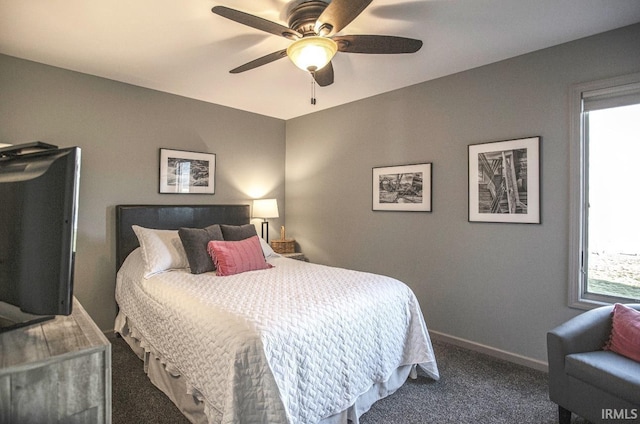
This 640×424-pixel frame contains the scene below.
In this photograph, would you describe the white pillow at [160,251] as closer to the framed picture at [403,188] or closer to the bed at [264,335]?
the bed at [264,335]

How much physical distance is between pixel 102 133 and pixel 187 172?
886 millimetres

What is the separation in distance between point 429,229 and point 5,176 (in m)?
3.16

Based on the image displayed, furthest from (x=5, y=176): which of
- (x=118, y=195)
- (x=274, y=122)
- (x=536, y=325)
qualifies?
(x=274, y=122)

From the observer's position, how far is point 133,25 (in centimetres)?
228

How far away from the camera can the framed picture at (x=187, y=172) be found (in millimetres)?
3615

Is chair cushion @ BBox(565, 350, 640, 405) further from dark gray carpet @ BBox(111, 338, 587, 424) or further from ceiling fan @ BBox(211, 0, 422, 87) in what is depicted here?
ceiling fan @ BBox(211, 0, 422, 87)

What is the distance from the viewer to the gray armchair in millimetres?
1645

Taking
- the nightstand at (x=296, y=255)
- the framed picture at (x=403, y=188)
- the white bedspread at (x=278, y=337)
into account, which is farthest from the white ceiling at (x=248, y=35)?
the nightstand at (x=296, y=255)

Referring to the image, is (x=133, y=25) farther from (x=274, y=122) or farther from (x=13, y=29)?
(x=274, y=122)

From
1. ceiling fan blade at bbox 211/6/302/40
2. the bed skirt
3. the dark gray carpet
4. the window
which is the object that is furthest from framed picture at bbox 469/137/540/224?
ceiling fan blade at bbox 211/6/302/40

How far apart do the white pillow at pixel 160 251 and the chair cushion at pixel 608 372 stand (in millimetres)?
2910

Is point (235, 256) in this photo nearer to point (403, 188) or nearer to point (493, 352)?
point (403, 188)

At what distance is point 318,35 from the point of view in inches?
76.0

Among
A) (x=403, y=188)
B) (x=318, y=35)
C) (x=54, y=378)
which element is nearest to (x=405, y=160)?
(x=403, y=188)
